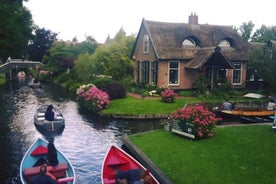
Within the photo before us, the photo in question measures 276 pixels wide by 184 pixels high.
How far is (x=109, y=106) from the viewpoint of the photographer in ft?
97.9

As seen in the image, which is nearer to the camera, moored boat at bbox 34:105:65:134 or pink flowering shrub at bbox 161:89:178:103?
moored boat at bbox 34:105:65:134

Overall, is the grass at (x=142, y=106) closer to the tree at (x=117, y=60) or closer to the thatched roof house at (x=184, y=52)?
the thatched roof house at (x=184, y=52)

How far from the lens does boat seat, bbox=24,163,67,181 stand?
1222 cm

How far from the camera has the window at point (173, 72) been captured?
37.3 meters

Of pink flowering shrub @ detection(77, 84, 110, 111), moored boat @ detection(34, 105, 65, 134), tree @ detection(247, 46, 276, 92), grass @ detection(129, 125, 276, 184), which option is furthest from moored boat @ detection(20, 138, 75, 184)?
tree @ detection(247, 46, 276, 92)

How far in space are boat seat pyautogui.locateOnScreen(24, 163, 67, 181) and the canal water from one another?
1341 mm

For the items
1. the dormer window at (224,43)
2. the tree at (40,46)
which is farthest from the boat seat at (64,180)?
the tree at (40,46)

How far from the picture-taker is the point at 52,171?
1269 centimetres

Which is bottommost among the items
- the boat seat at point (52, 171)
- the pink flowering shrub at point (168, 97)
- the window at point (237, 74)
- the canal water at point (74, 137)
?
the canal water at point (74, 137)

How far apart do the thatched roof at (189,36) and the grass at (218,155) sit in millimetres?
18395

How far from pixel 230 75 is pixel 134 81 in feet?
40.5

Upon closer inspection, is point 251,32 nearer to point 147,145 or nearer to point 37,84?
point 37,84

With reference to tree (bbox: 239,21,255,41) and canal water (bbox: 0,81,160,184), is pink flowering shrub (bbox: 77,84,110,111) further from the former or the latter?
tree (bbox: 239,21,255,41)

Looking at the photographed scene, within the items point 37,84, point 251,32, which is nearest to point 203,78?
point 37,84
